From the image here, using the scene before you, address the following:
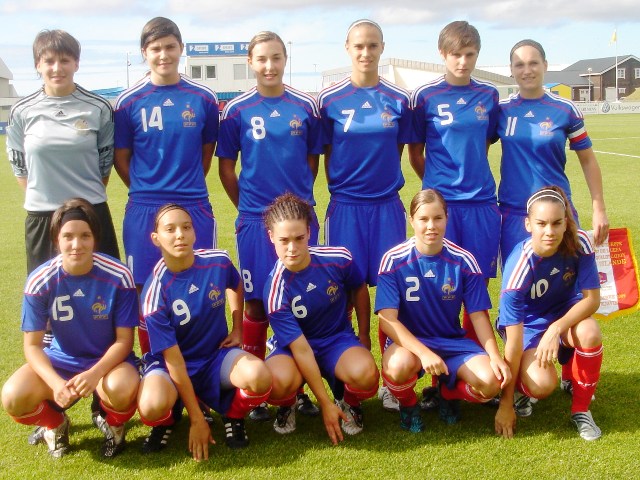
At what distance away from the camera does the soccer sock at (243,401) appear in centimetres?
315

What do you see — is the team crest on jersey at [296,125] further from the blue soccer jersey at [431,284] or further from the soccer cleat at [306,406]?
the soccer cleat at [306,406]

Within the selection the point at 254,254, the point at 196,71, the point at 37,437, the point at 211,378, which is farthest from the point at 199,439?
the point at 196,71

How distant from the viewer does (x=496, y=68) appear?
248ft

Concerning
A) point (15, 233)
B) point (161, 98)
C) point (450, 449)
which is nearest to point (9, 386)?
point (161, 98)

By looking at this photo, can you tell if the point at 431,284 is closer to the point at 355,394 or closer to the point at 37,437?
the point at 355,394

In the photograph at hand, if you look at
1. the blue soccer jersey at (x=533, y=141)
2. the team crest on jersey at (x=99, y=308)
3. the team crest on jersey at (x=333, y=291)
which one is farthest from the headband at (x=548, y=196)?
the team crest on jersey at (x=99, y=308)

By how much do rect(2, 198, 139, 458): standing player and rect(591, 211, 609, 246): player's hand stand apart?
2.45 metres

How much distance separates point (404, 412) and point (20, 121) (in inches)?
93.2

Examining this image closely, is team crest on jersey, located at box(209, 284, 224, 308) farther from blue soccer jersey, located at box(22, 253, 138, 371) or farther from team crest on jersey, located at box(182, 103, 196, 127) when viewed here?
team crest on jersey, located at box(182, 103, 196, 127)

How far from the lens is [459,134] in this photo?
148 inches

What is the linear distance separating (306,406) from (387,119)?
1566mm

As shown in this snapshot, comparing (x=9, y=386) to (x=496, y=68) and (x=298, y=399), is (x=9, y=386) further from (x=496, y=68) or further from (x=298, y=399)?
(x=496, y=68)

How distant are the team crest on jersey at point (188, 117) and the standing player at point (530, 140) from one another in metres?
1.66

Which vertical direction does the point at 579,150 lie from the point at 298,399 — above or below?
above
